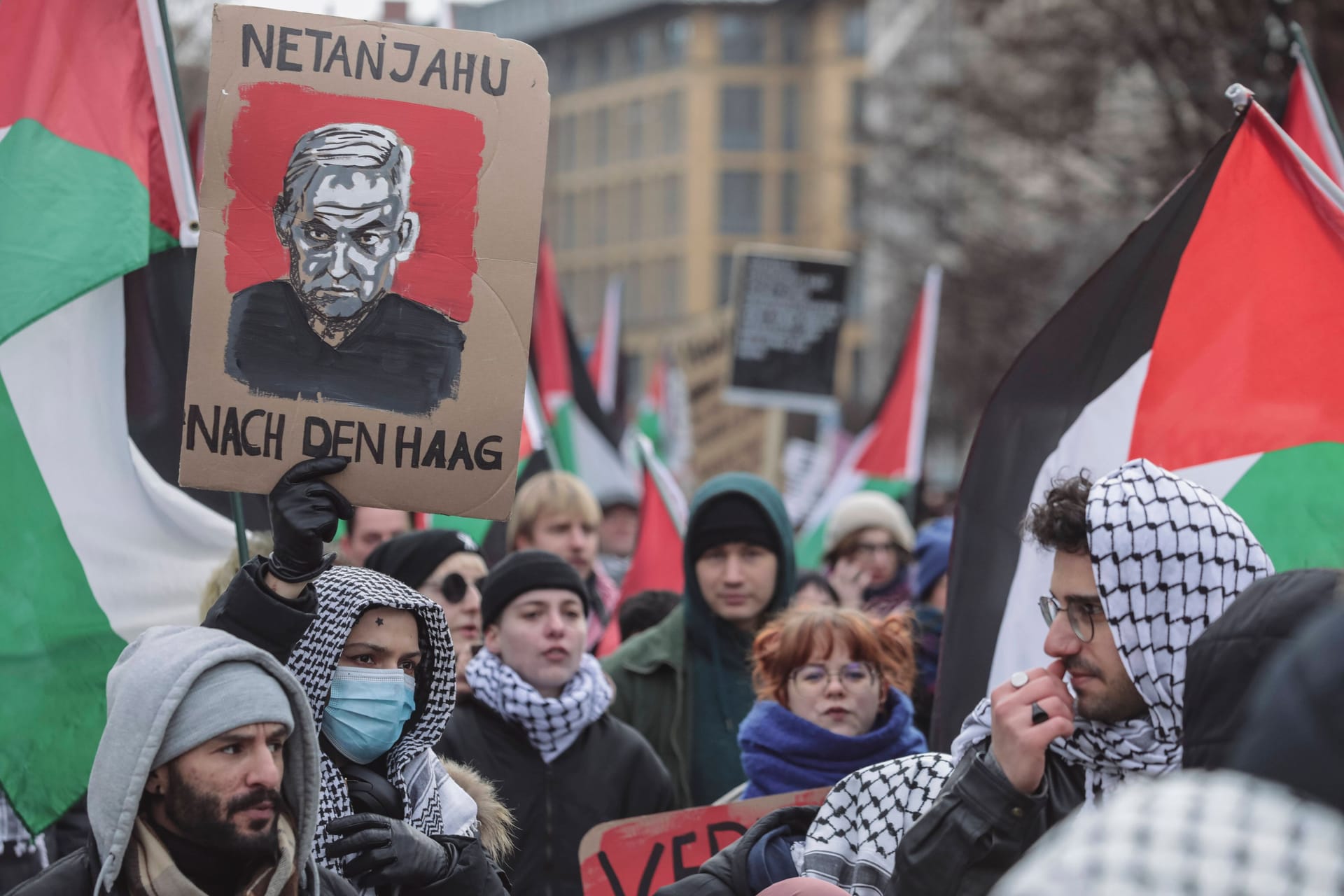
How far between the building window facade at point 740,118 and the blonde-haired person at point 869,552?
70910 millimetres

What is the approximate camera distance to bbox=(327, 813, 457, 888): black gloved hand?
9.57 feet

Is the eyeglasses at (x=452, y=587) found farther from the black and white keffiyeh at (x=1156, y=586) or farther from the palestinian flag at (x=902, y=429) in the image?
the palestinian flag at (x=902, y=429)

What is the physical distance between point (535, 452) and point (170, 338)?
3.47 metres

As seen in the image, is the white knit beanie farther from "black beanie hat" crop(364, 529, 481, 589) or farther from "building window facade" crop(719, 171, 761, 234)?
"building window facade" crop(719, 171, 761, 234)

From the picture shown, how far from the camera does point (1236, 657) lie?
6.28 ft

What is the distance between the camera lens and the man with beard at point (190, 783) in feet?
8.25

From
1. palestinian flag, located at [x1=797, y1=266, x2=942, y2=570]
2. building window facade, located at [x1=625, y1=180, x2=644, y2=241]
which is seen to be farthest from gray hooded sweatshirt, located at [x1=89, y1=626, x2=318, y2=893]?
building window facade, located at [x1=625, y1=180, x2=644, y2=241]

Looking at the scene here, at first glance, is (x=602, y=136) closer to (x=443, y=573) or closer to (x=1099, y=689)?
(x=443, y=573)

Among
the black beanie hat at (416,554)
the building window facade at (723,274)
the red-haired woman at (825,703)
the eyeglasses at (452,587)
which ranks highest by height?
the building window facade at (723,274)

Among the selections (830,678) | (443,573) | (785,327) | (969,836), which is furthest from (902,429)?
(969,836)

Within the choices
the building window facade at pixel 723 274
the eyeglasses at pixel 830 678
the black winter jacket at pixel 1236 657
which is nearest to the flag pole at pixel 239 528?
the eyeglasses at pixel 830 678

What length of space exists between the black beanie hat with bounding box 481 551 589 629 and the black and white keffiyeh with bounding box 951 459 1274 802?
192cm

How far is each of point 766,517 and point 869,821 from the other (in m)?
2.36

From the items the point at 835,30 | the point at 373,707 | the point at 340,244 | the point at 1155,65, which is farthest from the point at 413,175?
the point at 835,30
